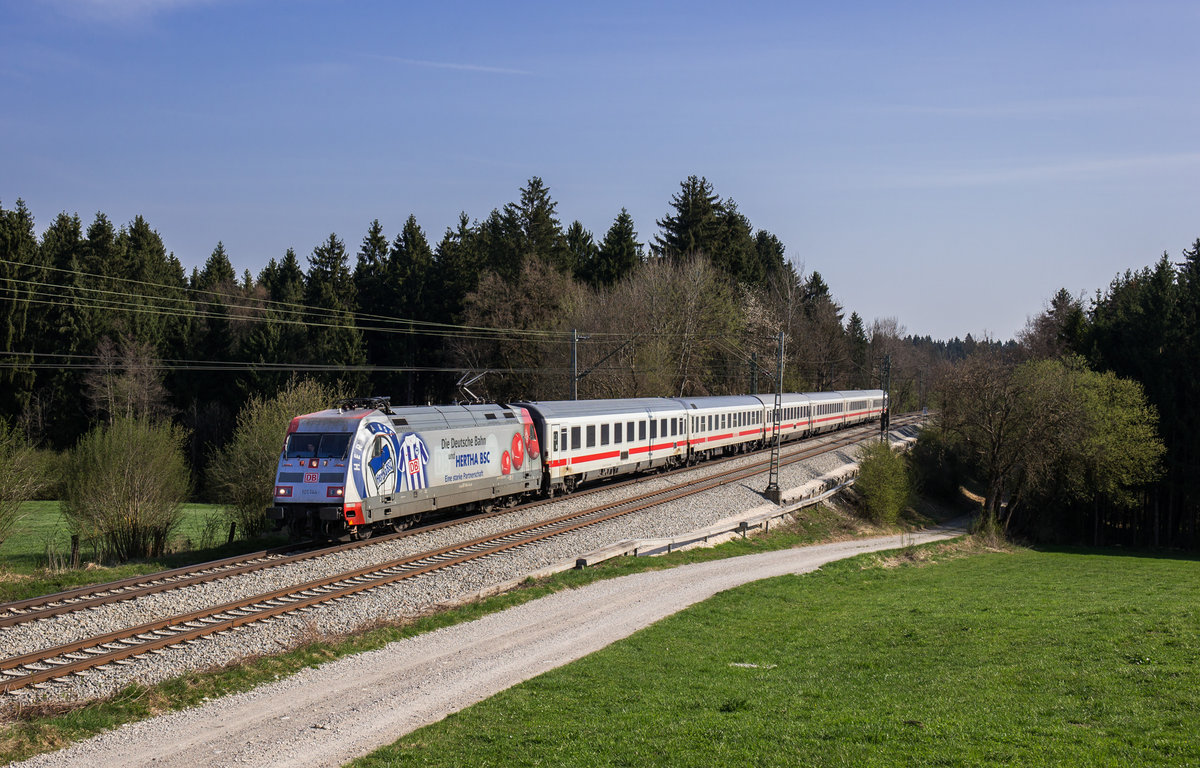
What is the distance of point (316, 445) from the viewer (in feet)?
71.8

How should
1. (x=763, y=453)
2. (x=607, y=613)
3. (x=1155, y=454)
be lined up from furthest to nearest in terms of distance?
(x=763, y=453) < (x=1155, y=454) < (x=607, y=613)

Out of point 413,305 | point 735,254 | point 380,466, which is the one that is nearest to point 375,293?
point 413,305

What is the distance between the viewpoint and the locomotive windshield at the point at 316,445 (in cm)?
2162

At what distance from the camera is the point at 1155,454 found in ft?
153

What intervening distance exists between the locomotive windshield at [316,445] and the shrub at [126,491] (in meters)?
5.78

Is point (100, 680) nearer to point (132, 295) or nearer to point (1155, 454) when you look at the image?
point (1155, 454)

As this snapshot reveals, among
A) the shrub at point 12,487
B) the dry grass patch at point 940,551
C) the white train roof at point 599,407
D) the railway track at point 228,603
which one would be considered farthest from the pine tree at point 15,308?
the dry grass patch at point 940,551

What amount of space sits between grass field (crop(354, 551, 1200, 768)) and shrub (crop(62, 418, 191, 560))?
16022 millimetres

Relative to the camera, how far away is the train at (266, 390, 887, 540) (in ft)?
70.9

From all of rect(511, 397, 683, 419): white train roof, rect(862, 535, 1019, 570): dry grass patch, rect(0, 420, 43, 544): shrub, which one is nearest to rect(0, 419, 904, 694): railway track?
rect(511, 397, 683, 419): white train roof

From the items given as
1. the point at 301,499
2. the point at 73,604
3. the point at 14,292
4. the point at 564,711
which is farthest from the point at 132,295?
the point at 564,711

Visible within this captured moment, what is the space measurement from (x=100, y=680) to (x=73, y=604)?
4534 mm

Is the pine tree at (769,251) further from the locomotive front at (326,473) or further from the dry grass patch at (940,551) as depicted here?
the locomotive front at (326,473)

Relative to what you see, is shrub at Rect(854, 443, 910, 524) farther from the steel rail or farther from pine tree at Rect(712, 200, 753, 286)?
pine tree at Rect(712, 200, 753, 286)
